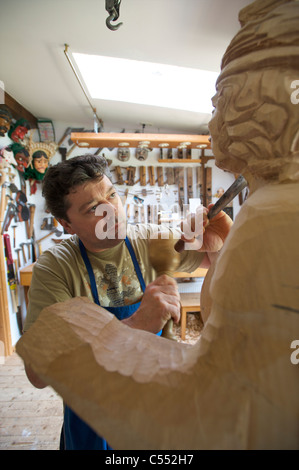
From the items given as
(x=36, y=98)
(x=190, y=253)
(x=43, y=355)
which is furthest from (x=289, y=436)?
(x=36, y=98)

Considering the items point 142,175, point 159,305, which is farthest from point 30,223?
point 159,305

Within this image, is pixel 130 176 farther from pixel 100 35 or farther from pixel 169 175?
pixel 100 35

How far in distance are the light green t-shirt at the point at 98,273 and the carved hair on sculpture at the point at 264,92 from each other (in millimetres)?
867

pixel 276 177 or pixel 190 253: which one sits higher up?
pixel 276 177

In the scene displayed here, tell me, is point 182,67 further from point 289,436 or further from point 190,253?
point 289,436

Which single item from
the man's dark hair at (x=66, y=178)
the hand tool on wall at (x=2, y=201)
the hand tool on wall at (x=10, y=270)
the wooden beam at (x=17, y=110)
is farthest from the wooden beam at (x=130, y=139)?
the man's dark hair at (x=66, y=178)

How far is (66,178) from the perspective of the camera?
1.11 metres

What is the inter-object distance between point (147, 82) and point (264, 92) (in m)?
2.46

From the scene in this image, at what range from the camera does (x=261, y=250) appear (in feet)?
0.98

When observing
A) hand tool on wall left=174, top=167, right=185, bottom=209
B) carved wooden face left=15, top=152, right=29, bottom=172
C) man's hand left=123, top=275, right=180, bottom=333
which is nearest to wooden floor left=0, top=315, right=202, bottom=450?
man's hand left=123, top=275, right=180, bottom=333

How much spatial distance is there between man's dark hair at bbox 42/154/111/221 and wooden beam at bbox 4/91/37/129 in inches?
87.8

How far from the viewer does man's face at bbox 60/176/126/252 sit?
1.09 meters

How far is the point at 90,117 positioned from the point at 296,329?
3.84m

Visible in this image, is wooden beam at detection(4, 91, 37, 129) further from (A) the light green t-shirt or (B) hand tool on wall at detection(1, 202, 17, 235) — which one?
(A) the light green t-shirt
